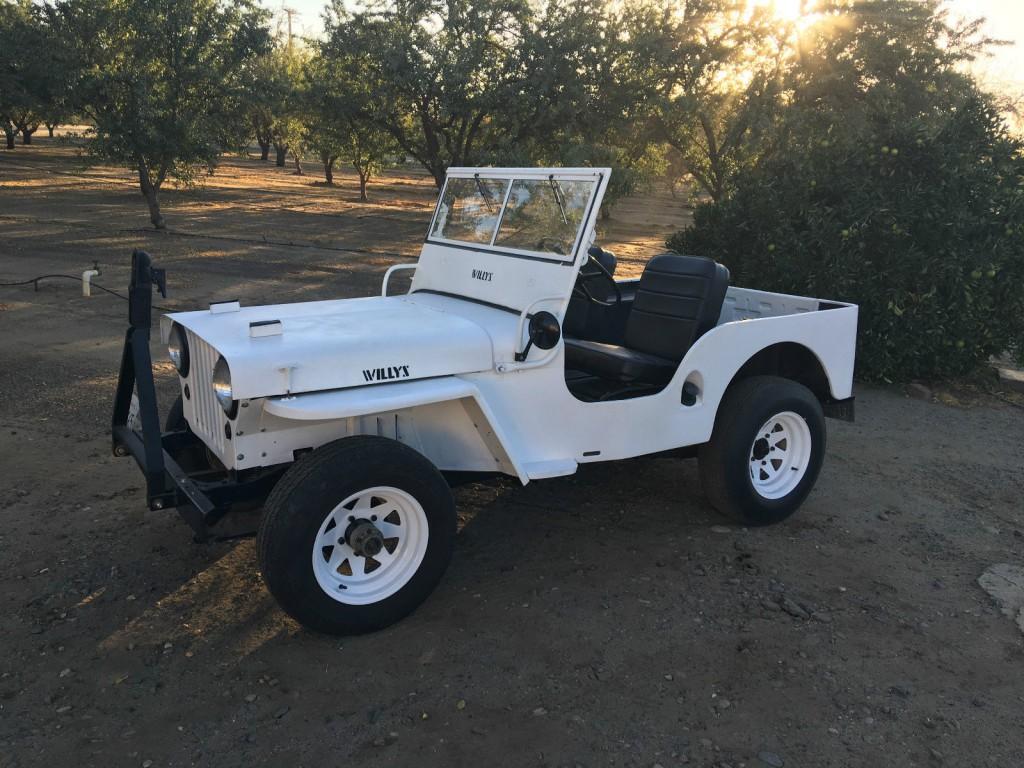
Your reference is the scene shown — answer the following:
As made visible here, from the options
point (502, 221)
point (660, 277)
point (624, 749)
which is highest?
point (502, 221)

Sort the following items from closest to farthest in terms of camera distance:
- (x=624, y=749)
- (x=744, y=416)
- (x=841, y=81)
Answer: (x=624, y=749) → (x=744, y=416) → (x=841, y=81)

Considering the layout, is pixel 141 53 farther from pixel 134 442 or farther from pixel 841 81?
pixel 134 442

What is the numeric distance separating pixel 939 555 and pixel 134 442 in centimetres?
420

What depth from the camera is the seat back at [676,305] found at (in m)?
4.57

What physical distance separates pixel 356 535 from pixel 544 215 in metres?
1.95

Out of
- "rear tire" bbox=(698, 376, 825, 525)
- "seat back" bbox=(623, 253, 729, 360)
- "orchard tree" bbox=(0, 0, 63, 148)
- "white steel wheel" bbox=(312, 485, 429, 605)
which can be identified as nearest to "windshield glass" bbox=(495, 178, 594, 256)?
"seat back" bbox=(623, 253, 729, 360)

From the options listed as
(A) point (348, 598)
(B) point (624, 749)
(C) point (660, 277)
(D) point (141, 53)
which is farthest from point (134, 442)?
(D) point (141, 53)

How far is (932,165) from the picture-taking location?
25.7 feet

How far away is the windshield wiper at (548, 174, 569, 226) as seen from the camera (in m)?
4.20

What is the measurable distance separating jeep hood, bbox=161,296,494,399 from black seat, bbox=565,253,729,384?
847mm

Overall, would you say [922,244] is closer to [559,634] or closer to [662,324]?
[662,324]

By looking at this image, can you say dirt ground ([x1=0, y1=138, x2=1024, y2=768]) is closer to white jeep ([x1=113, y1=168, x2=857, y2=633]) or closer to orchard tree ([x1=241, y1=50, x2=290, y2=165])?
white jeep ([x1=113, y1=168, x2=857, y2=633])

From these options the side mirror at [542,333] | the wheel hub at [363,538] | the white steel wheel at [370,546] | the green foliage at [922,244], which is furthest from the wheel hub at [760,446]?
the green foliage at [922,244]

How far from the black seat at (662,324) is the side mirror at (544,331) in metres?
Answer: 0.63
